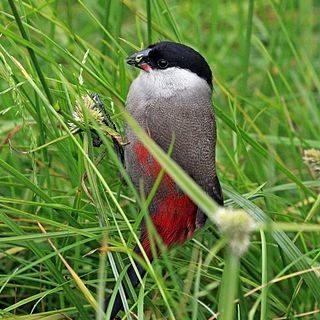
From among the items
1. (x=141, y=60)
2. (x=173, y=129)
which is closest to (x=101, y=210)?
(x=173, y=129)

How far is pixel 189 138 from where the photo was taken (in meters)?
2.28

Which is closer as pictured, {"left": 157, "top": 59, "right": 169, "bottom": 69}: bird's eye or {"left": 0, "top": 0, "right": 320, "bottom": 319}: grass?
{"left": 0, "top": 0, "right": 320, "bottom": 319}: grass

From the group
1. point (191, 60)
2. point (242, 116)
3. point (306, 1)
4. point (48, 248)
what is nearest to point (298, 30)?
point (306, 1)

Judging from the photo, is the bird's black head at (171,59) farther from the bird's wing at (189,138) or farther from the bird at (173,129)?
the bird's wing at (189,138)

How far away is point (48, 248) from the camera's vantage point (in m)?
2.36

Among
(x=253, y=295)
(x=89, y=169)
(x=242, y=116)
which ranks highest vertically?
(x=89, y=169)

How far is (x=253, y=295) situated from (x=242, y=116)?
871mm

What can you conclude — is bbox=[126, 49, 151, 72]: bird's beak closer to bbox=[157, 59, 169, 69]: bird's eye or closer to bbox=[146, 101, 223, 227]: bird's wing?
bbox=[157, 59, 169, 69]: bird's eye

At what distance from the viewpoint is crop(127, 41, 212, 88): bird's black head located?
→ 91.0 inches

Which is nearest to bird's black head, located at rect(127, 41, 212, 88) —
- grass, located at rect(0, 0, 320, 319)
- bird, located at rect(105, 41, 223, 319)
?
bird, located at rect(105, 41, 223, 319)

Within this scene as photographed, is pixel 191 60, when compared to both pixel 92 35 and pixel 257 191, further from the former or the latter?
pixel 92 35

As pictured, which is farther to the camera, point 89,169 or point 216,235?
point 216,235

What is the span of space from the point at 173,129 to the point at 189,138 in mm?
51

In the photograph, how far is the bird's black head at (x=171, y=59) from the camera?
2.31 meters
